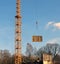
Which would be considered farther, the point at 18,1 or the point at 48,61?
the point at 18,1

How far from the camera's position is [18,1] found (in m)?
77.6

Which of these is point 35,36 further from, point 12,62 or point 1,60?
point 1,60

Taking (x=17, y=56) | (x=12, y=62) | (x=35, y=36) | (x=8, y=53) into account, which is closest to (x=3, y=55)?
(x=8, y=53)

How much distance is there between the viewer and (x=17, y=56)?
75625 millimetres

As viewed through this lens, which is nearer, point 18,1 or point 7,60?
point 18,1

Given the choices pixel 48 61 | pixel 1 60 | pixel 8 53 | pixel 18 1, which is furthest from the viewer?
pixel 8 53

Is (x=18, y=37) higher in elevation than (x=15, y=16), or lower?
lower

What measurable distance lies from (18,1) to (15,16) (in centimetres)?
542

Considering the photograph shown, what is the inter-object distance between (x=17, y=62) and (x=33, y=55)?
32966mm

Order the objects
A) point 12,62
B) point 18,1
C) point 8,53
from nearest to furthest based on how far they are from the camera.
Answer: point 18,1 < point 12,62 < point 8,53

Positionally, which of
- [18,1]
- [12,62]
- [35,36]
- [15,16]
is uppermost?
[18,1]

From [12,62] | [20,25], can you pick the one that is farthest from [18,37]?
[12,62]

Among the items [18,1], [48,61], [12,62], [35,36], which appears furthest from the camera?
[12,62]

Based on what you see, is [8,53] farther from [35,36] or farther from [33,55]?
[35,36]
